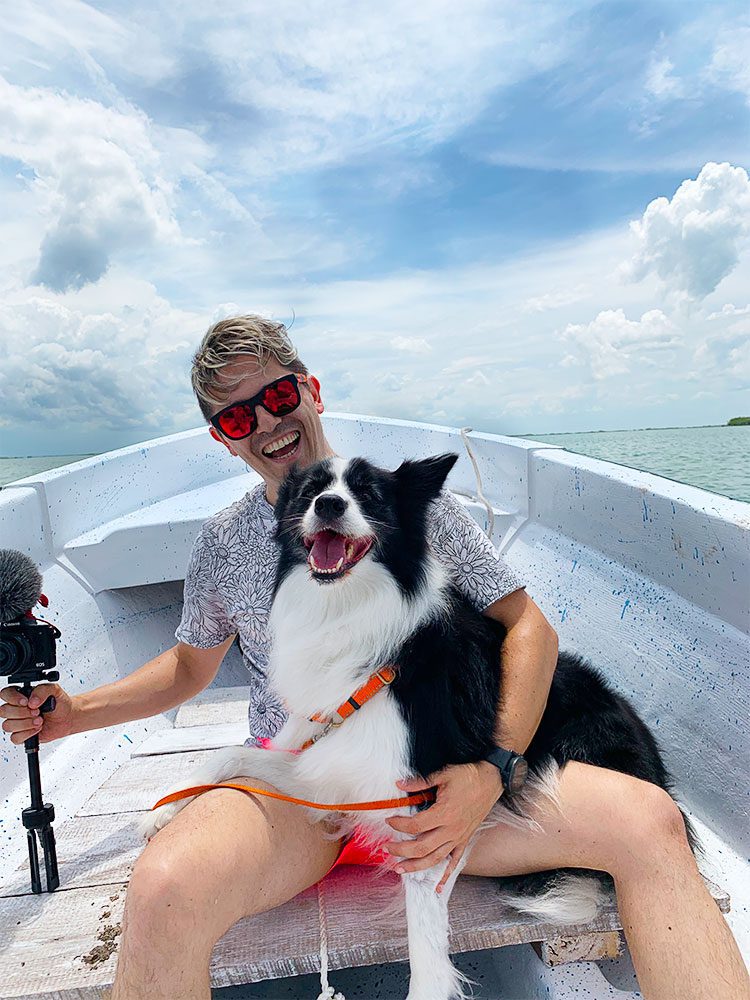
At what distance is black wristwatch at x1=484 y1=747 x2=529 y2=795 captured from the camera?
1393mm

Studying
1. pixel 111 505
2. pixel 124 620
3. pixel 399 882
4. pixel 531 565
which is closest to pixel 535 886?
pixel 399 882

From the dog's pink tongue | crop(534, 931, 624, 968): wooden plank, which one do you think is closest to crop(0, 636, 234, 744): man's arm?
the dog's pink tongue

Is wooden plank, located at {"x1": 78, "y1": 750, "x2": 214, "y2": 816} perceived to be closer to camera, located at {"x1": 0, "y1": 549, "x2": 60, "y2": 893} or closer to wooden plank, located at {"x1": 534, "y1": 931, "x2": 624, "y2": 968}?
camera, located at {"x1": 0, "y1": 549, "x2": 60, "y2": 893}

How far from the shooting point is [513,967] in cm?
159

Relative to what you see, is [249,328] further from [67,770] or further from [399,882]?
[67,770]

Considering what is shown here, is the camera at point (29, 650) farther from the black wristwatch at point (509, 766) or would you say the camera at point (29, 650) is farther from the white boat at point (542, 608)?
the black wristwatch at point (509, 766)

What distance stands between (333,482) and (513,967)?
Answer: 1.12 m

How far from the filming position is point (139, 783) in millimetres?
2104

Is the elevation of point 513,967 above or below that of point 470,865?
below

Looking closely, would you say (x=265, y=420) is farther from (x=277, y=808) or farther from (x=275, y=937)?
(x=275, y=937)

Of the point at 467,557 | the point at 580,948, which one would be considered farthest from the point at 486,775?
the point at 467,557

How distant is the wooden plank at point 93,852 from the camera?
160 centimetres

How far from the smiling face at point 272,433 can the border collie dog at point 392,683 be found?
16cm

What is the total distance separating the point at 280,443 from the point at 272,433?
0.10 ft
